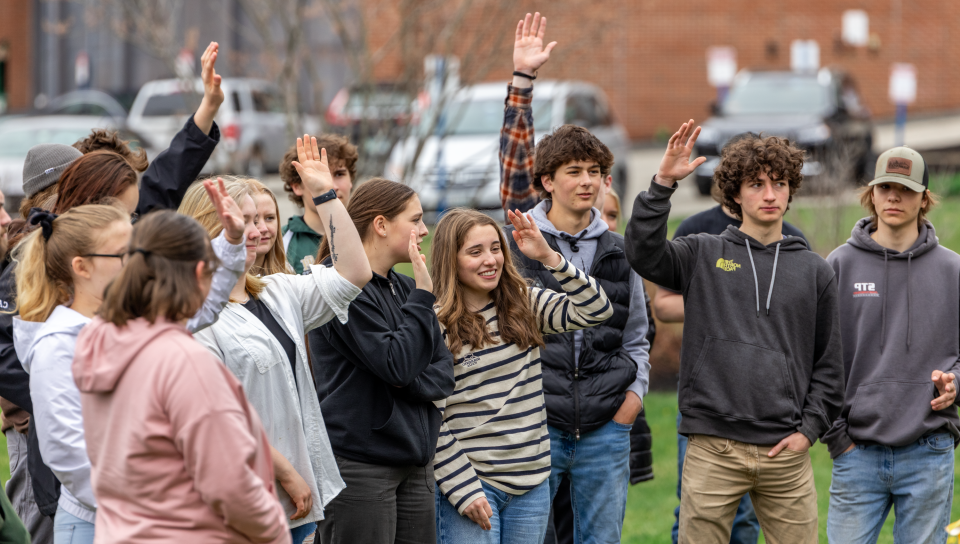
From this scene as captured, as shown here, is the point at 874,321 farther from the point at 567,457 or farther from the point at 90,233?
the point at 90,233

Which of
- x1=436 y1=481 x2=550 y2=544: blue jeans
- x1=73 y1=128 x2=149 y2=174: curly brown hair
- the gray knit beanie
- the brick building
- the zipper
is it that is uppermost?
the brick building

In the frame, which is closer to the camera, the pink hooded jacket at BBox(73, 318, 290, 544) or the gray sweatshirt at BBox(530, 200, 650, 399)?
the pink hooded jacket at BBox(73, 318, 290, 544)

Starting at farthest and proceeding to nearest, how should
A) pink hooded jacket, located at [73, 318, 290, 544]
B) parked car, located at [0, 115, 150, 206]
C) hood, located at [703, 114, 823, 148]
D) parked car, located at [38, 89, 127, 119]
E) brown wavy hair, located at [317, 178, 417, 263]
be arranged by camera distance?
parked car, located at [38, 89, 127, 119] < parked car, located at [0, 115, 150, 206] < hood, located at [703, 114, 823, 148] < brown wavy hair, located at [317, 178, 417, 263] < pink hooded jacket, located at [73, 318, 290, 544]

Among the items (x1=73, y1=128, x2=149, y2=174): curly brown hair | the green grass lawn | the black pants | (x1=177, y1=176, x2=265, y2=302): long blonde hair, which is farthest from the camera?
the green grass lawn

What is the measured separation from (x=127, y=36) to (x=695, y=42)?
15729 mm

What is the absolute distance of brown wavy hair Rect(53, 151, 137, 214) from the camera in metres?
3.68

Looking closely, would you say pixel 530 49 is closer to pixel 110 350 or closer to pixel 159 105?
pixel 110 350

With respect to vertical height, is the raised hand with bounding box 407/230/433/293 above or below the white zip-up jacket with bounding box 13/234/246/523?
above

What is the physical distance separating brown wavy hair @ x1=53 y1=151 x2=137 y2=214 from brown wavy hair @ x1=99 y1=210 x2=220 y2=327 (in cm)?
116

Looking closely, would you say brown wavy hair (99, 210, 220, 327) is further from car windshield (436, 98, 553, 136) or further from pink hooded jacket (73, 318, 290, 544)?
car windshield (436, 98, 553, 136)

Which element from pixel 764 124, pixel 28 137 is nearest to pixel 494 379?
pixel 764 124

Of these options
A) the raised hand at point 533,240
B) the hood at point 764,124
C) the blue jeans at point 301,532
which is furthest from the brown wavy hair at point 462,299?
the hood at point 764,124

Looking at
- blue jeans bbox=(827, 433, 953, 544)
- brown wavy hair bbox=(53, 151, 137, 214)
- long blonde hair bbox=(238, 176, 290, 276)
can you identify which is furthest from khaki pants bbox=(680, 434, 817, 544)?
brown wavy hair bbox=(53, 151, 137, 214)

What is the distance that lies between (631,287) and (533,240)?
758 millimetres
